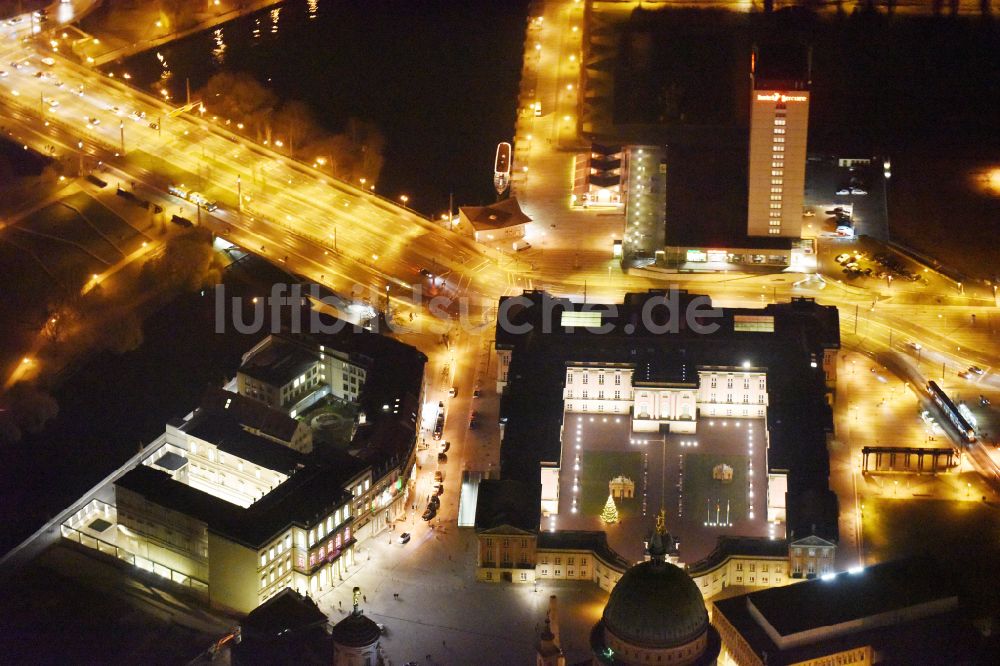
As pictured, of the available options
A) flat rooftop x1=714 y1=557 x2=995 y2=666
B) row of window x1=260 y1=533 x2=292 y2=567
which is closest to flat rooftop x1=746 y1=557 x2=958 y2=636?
flat rooftop x1=714 y1=557 x2=995 y2=666

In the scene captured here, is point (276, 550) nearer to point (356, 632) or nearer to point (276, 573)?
point (276, 573)

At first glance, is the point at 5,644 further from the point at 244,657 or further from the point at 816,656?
the point at 816,656

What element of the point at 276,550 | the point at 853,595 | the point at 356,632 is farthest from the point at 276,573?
the point at 853,595

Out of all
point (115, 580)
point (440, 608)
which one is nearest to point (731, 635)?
point (440, 608)

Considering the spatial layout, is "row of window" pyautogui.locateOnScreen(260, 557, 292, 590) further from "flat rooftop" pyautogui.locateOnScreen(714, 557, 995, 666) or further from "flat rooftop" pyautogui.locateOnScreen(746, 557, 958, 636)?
"flat rooftop" pyautogui.locateOnScreen(746, 557, 958, 636)

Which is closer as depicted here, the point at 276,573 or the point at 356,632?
the point at 356,632

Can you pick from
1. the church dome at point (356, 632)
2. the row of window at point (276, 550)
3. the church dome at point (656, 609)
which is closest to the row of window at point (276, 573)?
the row of window at point (276, 550)

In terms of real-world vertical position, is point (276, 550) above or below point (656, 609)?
below

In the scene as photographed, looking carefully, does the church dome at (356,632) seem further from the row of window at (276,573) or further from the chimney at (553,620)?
the row of window at (276,573)
